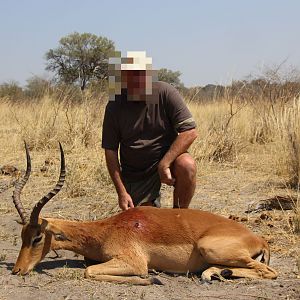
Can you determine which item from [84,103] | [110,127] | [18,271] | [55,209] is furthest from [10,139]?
[18,271]

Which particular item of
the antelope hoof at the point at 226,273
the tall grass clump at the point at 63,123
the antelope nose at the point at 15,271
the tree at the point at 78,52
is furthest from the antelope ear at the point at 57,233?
the tree at the point at 78,52

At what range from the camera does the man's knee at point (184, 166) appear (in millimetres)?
6258

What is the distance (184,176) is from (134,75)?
1.22m

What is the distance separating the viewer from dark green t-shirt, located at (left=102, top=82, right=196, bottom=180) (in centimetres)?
629

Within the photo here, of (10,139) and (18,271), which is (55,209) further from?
(10,139)

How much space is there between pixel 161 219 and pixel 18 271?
1344mm

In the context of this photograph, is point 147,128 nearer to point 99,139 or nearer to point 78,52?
point 99,139

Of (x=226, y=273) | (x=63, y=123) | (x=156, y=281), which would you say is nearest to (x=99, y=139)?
(x=63, y=123)

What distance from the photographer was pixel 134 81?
632cm

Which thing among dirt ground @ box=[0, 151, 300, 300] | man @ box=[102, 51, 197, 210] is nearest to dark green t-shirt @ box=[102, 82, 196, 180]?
man @ box=[102, 51, 197, 210]

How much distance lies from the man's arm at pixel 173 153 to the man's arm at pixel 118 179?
44 cm

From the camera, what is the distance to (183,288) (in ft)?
15.8

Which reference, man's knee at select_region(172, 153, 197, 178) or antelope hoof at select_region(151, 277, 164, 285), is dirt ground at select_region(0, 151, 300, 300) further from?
man's knee at select_region(172, 153, 197, 178)

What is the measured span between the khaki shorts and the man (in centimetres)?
10
